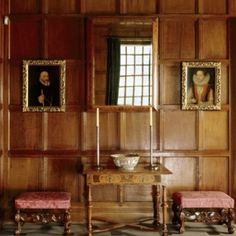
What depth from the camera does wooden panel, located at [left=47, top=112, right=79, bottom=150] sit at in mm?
5305

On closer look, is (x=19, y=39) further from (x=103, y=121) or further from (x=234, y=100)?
(x=234, y=100)

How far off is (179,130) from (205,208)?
3.10 ft

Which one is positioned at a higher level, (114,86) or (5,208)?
(114,86)

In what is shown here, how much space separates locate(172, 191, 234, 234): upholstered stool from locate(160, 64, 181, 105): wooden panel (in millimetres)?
1083

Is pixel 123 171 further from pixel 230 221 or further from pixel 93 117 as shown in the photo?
pixel 230 221

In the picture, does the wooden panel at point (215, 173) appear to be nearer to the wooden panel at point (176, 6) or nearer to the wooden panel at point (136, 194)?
the wooden panel at point (136, 194)

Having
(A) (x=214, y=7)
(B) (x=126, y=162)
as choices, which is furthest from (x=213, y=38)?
(B) (x=126, y=162)

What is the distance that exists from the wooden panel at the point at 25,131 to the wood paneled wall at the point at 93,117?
0.04ft

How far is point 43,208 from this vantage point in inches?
189

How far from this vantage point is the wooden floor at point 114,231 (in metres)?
4.86

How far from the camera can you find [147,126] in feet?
17.4

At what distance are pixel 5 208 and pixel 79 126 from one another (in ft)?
4.18

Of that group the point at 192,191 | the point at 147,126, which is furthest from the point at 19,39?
the point at 192,191

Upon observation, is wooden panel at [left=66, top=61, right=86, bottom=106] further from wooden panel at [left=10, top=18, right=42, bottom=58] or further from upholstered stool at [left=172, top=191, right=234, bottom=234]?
upholstered stool at [left=172, top=191, right=234, bottom=234]
